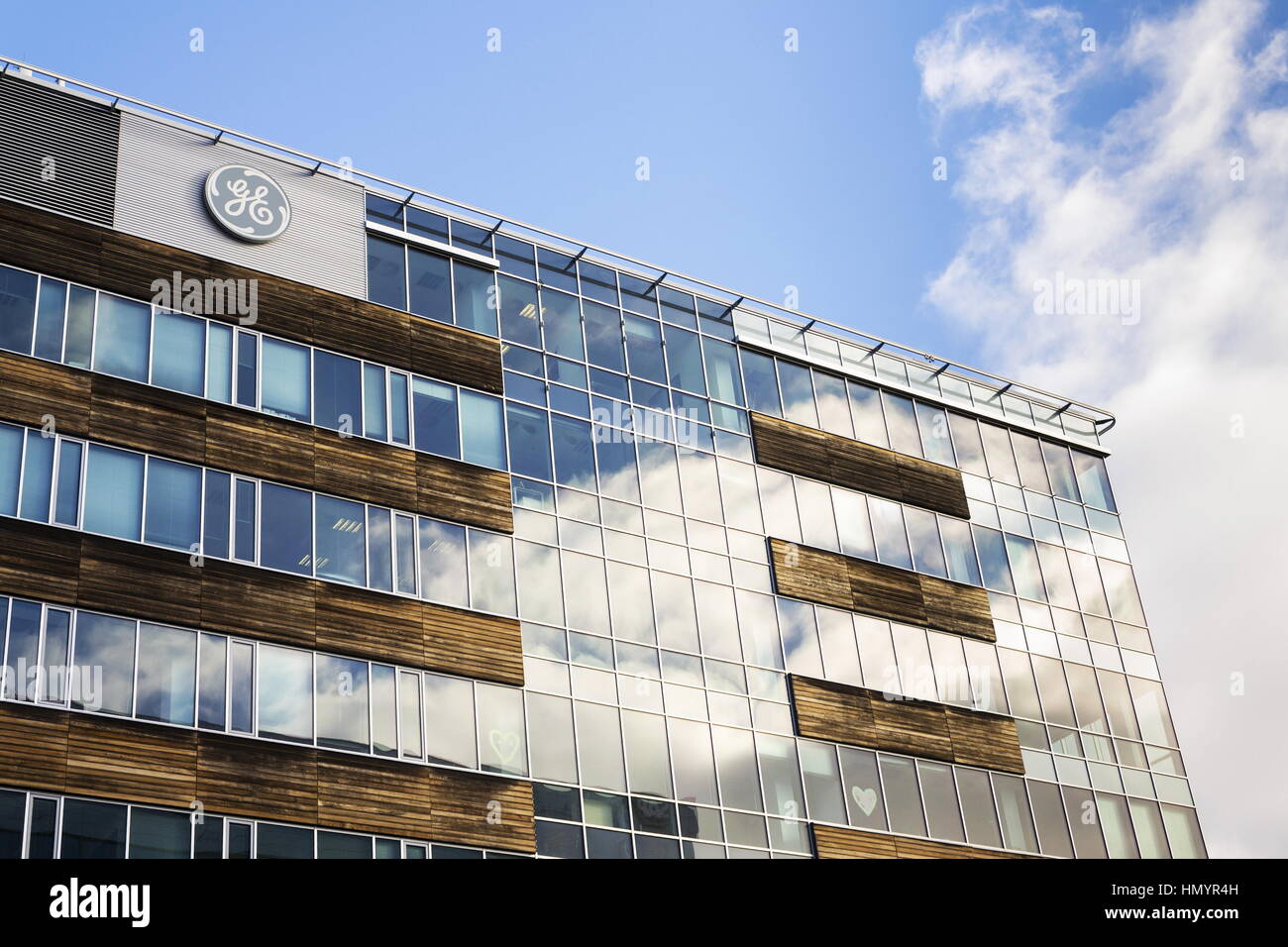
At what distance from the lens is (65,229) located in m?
32.3

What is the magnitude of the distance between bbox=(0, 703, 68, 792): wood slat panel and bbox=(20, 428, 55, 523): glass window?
13.4 ft

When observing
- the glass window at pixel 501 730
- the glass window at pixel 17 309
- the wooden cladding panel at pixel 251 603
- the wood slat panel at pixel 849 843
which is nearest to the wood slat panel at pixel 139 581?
the wooden cladding panel at pixel 251 603

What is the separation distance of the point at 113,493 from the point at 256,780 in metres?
6.58

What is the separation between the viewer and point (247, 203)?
116 feet

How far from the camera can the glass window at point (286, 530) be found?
32.1 meters

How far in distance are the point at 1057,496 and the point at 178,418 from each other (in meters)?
27.9

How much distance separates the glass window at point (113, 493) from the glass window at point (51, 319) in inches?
88.5

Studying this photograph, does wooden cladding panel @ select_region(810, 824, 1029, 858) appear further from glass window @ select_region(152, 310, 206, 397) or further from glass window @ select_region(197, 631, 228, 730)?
glass window @ select_region(152, 310, 206, 397)

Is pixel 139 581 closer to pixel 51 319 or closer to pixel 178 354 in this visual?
pixel 178 354

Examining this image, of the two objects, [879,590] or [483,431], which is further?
[879,590]

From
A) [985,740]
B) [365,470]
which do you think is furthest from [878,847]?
[365,470]

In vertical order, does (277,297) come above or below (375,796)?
above
